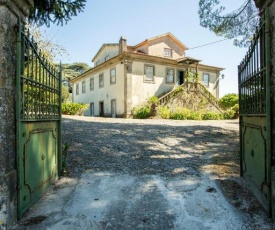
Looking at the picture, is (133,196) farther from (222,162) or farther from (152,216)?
(222,162)

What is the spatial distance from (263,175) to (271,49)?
1.68 metres

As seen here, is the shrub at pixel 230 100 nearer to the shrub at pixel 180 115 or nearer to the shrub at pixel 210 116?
the shrub at pixel 210 116

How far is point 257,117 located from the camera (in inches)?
138

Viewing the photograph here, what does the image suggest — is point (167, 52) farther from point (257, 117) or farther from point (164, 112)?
point (257, 117)

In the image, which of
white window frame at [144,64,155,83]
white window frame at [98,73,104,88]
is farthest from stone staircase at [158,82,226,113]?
white window frame at [98,73,104,88]

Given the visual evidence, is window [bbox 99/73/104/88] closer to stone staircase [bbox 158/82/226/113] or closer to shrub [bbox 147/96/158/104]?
shrub [bbox 147/96/158/104]

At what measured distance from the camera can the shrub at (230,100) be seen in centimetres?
2474

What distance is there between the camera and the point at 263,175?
3.20 metres

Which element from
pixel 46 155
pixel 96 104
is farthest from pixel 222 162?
pixel 96 104

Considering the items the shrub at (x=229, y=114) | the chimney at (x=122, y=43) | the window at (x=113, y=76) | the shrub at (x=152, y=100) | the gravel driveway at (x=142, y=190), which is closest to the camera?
the gravel driveway at (x=142, y=190)

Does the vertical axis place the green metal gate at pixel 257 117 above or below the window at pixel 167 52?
below

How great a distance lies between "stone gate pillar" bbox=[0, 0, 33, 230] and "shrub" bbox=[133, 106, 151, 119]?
15913 mm

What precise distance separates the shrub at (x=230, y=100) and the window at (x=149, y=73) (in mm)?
9096

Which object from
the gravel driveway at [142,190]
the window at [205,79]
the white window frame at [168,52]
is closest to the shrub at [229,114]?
the window at [205,79]
